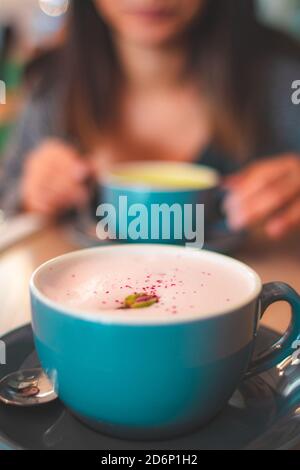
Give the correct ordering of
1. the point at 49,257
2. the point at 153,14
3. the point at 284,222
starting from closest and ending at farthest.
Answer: the point at 49,257 → the point at 284,222 → the point at 153,14

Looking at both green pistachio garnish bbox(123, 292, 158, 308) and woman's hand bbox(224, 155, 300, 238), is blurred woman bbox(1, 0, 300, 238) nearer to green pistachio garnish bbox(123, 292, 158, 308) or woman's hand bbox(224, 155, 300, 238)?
woman's hand bbox(224, 155, 300, 238)

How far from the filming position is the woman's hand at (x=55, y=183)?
1.63 feet

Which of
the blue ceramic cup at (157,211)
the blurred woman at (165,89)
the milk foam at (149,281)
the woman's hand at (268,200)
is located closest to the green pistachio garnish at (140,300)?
the milk foam at (149,281)

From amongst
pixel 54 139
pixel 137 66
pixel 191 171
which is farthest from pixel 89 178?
pixel 137 66

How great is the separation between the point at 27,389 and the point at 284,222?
0.99ft

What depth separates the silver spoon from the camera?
0.64 feet

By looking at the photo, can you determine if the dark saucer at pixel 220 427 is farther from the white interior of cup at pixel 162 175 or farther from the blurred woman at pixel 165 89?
the blurred woman at pixel 165 89

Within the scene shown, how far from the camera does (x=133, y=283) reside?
0.65 feet

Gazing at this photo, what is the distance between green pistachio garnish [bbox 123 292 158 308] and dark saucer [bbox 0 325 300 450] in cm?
5

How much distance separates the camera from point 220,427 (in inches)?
7.4

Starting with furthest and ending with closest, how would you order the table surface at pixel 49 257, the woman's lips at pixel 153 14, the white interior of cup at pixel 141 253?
the woman's lips at pixel 153 14
the table surface at pixel 49 257
the white interior of cup at pixel 141 253

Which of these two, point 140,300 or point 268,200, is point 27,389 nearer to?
point 140,300

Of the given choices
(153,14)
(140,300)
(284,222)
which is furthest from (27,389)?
(153,14)

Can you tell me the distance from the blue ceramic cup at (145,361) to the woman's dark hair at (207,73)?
53cm
